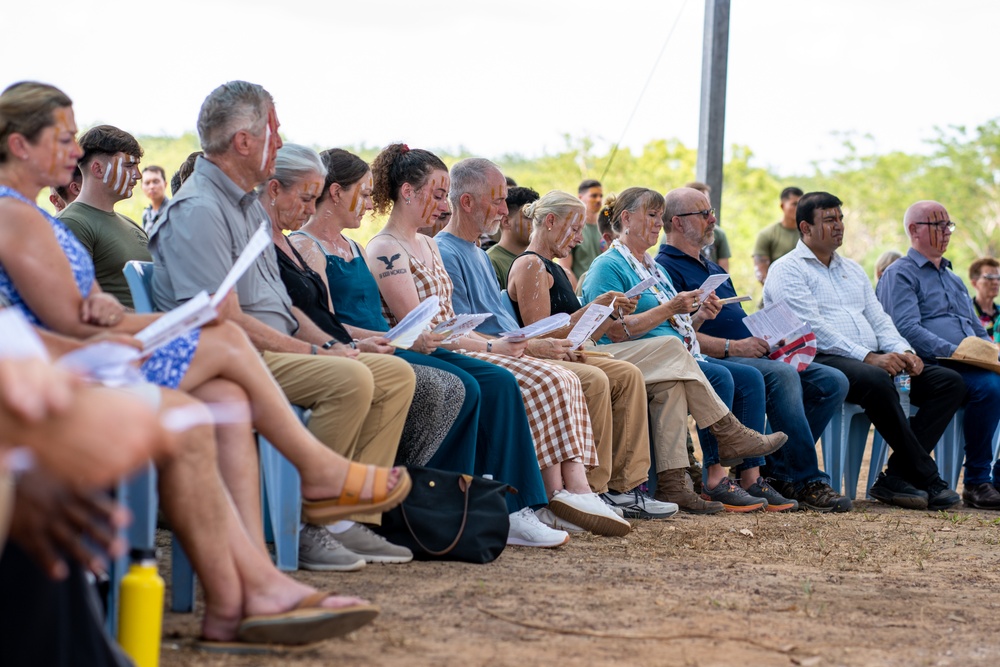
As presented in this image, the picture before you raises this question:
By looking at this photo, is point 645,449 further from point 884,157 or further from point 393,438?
point 884,157

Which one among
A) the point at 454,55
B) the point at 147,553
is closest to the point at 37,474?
the point at 147,553

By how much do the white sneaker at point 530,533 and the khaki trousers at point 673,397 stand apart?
1221 millimetres

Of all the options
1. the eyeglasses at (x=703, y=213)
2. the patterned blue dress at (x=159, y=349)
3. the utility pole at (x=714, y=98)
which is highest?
the utility pole at (x=714, y=98)

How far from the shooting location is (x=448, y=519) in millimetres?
3799

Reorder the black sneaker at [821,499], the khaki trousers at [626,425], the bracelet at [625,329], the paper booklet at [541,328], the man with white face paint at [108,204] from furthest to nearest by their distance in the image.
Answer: the black sneaker at [821,499]
the bracelet at [625,329]
the khaki trousers at [626,425]
the paper booklet at [541,328]
the man with white face paint at [108,204]

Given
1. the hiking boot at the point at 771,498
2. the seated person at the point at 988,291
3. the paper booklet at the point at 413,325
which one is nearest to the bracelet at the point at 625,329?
the hiking boot at the point at 771,498

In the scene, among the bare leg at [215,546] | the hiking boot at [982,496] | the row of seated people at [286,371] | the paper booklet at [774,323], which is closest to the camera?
the bare leg at [215,546]

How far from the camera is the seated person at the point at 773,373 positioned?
5.84m

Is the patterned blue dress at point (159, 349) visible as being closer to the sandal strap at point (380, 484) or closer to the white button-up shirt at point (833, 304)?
the sandal strap at point (380, 484)

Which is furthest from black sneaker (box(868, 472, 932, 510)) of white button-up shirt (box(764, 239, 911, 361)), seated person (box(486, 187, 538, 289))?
seated person (box(486, 187, 538, 289))

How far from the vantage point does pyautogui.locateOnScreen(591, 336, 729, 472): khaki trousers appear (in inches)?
210

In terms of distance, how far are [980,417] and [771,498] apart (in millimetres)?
1633

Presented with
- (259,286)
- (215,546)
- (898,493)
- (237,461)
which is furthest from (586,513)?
(898,493)

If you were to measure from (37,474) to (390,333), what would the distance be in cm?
256
